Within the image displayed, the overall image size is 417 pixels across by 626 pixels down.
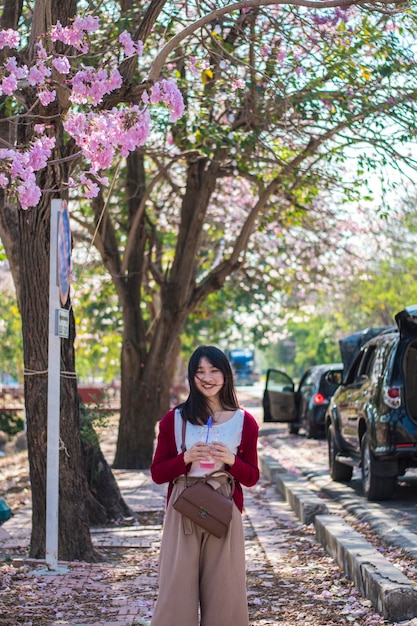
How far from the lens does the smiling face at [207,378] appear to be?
5676 mm

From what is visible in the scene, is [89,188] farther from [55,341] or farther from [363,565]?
[363,565]

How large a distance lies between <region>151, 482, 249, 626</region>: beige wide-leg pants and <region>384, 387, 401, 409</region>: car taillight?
735 centimetres

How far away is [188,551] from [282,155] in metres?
12.4

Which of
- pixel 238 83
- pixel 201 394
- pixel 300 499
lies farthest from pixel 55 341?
pixel 300 499

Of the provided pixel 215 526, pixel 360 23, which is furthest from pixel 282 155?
pixel 215 526

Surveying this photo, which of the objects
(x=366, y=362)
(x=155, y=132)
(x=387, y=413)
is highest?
(x=155, y=132)

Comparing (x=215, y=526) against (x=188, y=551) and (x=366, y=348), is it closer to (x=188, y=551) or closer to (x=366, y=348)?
(x=188, y=551)

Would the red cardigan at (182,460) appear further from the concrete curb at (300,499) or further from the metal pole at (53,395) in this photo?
the concrete curb at (300,499)

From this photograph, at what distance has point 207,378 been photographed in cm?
568

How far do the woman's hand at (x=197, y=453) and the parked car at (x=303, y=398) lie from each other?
11680 mm

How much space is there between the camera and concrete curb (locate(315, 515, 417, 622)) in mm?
7023

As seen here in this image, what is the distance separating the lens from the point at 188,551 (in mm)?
5469

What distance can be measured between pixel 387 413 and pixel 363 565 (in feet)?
15.8

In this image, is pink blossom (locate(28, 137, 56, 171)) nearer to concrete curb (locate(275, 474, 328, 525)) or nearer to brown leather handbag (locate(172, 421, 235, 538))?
brown leather handbag (locate(172, 421, 235, 538))
